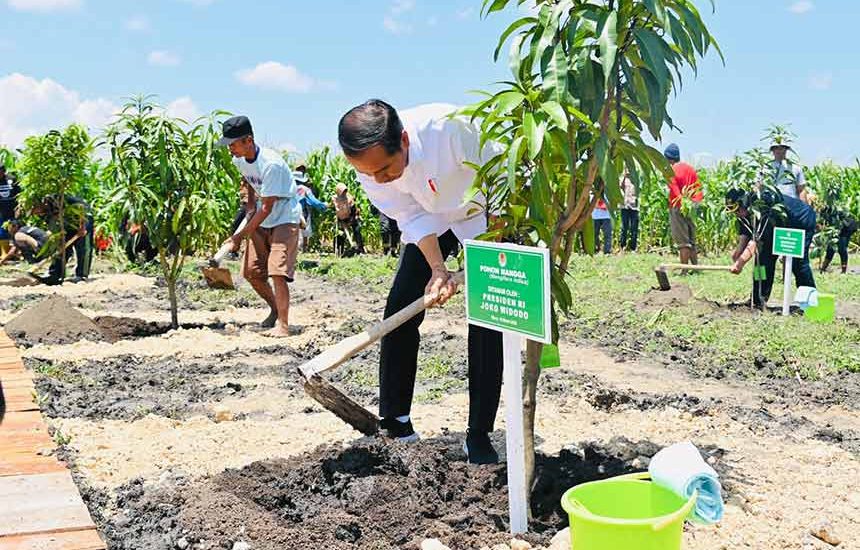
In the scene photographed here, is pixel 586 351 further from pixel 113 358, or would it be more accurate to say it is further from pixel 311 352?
pixel 113 358

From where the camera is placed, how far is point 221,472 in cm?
392

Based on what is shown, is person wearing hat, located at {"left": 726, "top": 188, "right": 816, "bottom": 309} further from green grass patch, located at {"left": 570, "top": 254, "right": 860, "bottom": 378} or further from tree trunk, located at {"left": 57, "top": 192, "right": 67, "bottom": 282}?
tree trunk, located at {"left": 57, "top": 192, "right": 67, "bottom": 282}

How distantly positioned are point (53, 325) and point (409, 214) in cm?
512

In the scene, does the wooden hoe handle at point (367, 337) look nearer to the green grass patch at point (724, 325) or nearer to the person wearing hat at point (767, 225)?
the green grass patch at point (724, 325)

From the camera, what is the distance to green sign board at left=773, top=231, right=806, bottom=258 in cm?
905

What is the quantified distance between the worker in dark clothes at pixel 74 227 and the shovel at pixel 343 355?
9.52 meters

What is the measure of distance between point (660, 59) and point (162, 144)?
6.11 metres

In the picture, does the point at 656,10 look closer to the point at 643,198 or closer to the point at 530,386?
the point at 530,386

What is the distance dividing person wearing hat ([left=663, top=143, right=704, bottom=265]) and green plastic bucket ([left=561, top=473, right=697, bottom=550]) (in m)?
10.5

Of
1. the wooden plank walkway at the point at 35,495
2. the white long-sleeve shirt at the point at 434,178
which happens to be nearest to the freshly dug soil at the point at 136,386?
the wooden plank walkway at the point at 35,495

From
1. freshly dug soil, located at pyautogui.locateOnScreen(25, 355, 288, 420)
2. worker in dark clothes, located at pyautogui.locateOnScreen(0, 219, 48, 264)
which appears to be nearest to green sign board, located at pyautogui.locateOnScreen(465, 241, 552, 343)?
freshly dug soil, located at pyautogui.locateOnScreen(25, 355, 288, 420)

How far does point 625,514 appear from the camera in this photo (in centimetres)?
288

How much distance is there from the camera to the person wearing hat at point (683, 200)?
1320 centimetres

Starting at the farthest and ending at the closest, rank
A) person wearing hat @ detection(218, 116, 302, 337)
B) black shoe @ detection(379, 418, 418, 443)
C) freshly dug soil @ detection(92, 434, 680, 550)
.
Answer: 1. person wearing hat @ detection(218, 116, 302, 337)
2. black shoe @ detection(379, 418, 418, 443)
3. freshly dug soil @ detection(92, 434, 680, 550)
